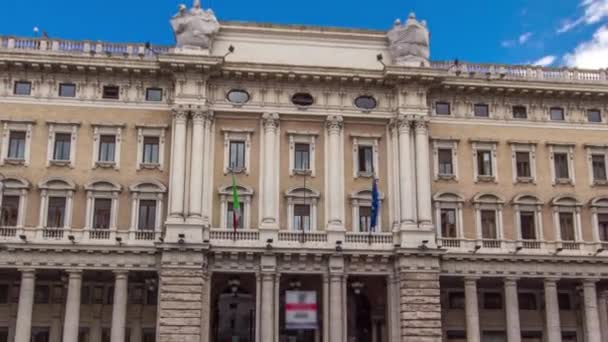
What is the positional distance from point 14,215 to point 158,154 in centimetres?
807

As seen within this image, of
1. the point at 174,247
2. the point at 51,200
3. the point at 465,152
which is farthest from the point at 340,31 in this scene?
the point at 51,200

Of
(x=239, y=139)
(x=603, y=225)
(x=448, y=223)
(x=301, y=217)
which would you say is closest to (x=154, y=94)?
(x=239, y=139)

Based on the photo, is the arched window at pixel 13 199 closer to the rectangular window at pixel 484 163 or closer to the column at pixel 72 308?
the column at pixel 72 308

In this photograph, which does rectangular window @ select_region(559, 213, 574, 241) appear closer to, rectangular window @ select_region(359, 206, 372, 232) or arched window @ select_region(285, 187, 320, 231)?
rectangular window @ select_region(359, 206, 372, 232)

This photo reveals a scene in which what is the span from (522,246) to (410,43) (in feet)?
43.0

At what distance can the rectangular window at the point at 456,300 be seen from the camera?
41531 mm

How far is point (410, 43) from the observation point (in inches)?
1642

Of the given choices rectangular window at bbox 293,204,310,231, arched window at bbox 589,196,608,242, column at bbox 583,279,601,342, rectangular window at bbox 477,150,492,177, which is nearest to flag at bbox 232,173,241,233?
rectangular window at bbox 293,204,310,231

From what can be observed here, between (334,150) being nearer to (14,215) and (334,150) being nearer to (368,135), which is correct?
(368,135)

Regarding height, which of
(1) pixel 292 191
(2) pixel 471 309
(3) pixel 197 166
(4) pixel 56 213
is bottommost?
(2) pixel 471 309

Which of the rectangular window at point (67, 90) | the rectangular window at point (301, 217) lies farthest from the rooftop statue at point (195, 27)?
the rectangular window at point (301, 217)

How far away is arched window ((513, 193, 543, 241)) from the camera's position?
41.1 m

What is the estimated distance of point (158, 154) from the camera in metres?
39.7

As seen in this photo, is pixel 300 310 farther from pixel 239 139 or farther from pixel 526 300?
pixel 526 300
